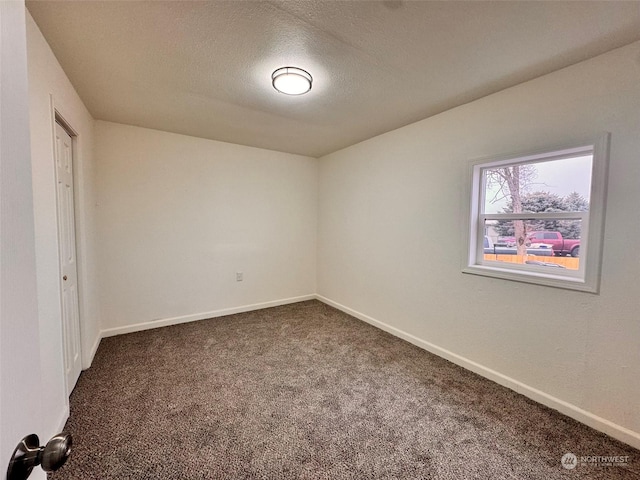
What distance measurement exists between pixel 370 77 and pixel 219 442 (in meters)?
2.64

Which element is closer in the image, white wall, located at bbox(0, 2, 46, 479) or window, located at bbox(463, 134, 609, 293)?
white wall, located at bbox(0, 2, 46, 479)

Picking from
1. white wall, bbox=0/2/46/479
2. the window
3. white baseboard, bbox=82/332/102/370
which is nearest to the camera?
white wall, bbox=0/2/46/479

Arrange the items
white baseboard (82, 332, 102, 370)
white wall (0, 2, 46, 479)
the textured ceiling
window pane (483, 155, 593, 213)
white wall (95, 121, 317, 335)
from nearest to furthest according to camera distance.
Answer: white wall (0, 2, 46, 479), the textured ceiling, window pane (483, 155, 593, 213), white baseboard (82, 332, 102, 370), white wall (95, 121, 317, 335)

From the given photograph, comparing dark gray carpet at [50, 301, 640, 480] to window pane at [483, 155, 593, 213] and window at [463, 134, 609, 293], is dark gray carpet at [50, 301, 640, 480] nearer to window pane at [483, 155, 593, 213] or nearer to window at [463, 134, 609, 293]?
window at [463, 134, 609, 293]

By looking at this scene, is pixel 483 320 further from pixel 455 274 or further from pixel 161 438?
A: pixel 161 438

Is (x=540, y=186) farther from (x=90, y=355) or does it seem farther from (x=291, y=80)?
(x=90, y=355)

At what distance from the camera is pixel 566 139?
1.91 m

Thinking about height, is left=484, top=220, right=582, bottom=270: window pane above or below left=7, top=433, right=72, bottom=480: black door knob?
above

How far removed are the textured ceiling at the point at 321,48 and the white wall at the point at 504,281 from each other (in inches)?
9.7

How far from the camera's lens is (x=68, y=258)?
2.21 meters

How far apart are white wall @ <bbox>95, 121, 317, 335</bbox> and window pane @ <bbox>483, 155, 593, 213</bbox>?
2.69m

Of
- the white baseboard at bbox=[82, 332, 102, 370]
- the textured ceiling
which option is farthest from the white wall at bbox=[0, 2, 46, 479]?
the white baseboard at bbox=[82, 332, 102, 370]

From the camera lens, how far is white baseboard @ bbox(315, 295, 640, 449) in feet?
5.59

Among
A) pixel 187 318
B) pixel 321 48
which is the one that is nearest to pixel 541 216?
pixel 321 48
